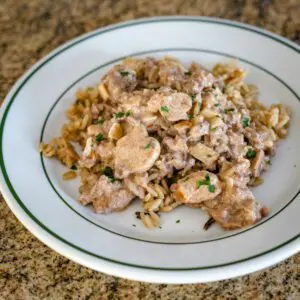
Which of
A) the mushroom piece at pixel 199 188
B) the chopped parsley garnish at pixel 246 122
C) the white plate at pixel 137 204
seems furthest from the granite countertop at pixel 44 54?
the chopped parsley garnish at pixel 246 122

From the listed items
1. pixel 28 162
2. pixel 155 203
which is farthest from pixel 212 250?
pixel 28 162

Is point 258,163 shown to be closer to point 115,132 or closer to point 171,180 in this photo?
point 171,180

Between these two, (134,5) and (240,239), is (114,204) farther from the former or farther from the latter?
(134,5)

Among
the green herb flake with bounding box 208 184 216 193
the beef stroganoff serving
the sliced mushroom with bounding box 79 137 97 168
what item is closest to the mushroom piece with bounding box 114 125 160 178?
the beef stroganoff serving

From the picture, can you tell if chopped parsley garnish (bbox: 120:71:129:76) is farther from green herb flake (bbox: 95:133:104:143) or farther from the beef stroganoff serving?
green herb flake (bbox: 95:133:104:143)

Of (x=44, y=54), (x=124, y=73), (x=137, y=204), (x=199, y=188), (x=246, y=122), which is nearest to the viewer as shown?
(x=199, y=188)

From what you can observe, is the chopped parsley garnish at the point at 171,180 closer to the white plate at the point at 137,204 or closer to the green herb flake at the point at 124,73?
the white plate at the point at 137,204

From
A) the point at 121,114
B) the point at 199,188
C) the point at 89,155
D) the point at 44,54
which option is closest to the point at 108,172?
the point at 89,155
